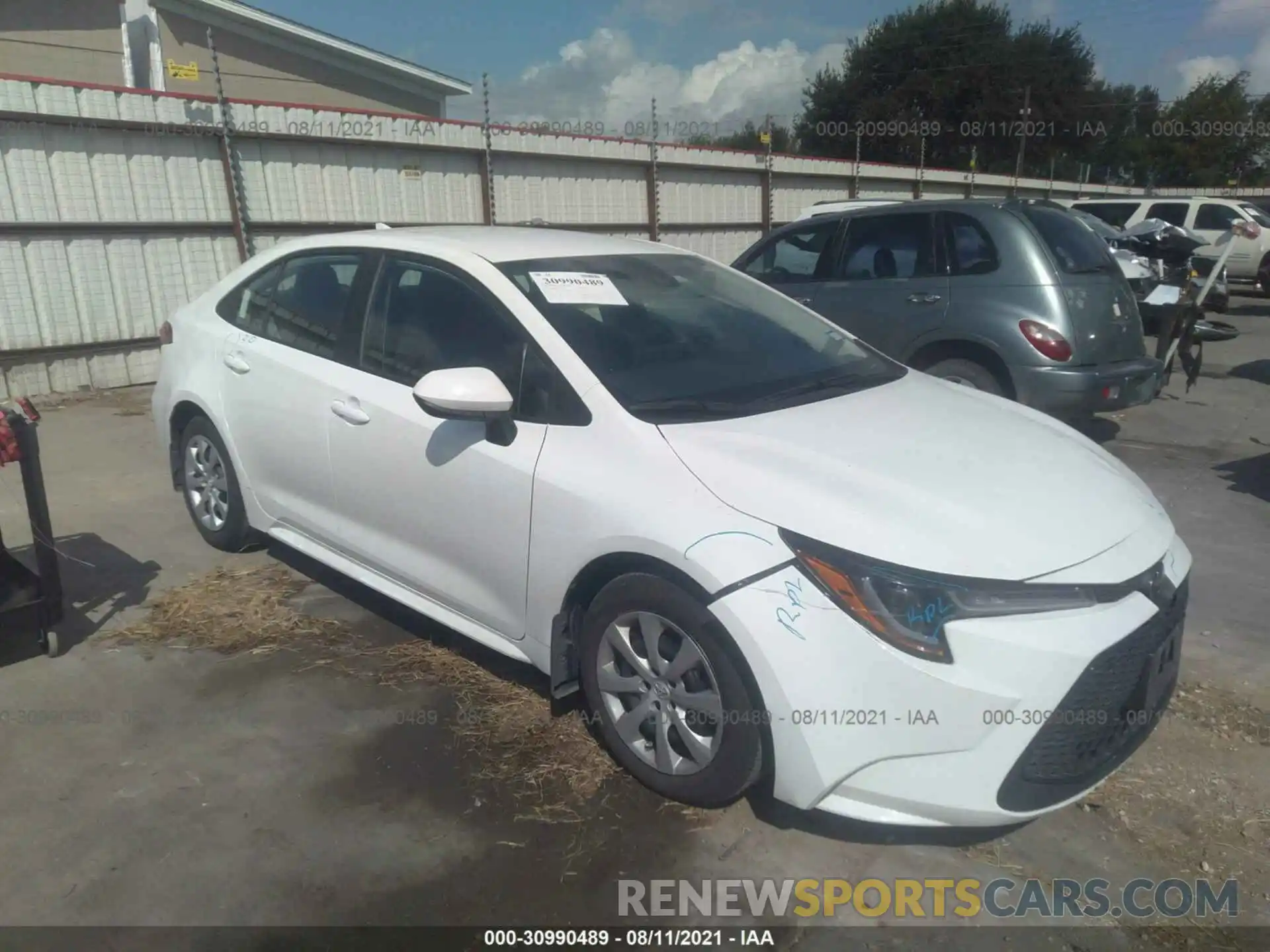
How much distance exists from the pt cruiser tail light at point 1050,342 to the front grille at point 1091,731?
11.6 feet

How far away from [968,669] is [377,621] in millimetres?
2617

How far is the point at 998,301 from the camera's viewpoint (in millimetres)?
5965

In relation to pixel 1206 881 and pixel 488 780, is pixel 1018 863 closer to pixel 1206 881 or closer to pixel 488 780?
pixel 1206 881

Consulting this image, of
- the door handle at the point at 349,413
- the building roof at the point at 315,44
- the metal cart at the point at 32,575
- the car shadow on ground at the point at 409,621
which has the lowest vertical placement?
the car shadow on ground at the point at 409,621

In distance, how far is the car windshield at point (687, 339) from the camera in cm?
307

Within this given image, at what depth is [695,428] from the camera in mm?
2852

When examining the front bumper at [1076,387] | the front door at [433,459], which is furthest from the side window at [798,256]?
the front door at [433,459]

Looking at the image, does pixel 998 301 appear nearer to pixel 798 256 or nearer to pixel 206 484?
pixel 798 256

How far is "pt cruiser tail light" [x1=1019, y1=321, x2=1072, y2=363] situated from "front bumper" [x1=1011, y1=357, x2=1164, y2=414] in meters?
0.08

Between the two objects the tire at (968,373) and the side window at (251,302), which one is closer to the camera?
the side window at (251,302)

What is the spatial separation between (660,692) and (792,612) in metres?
0.55

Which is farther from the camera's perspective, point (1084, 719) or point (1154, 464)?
point (1154, 464)

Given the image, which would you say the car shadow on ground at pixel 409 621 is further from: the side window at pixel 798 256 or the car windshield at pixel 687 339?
the side window at pixel 798 256

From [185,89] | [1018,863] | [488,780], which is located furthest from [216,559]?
[185,89]
